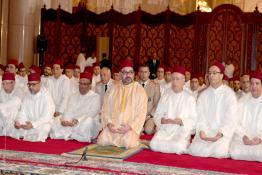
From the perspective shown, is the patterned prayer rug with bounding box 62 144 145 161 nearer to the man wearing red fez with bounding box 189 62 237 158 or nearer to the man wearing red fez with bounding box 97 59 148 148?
the man wearing red fez with bounding box 97 59 148 148

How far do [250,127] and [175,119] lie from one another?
114 cm

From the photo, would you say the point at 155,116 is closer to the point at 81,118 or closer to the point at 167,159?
the point at 167,159

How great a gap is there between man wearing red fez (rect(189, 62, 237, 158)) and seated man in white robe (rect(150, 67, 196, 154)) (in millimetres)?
143

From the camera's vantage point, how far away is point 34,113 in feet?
29.3

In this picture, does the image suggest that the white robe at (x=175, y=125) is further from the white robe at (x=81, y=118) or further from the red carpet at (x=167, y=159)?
the white robe at (x=81, y=118)

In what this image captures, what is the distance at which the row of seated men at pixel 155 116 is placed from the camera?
25.0 ft

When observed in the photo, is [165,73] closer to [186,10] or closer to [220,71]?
[220,71]

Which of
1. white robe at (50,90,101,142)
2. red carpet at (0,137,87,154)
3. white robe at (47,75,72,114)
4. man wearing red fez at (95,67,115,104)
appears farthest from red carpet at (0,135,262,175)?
white robe at (47,75,72,114)

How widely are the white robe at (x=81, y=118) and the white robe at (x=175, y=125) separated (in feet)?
4.47

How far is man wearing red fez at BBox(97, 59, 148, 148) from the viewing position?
8039 millimetres

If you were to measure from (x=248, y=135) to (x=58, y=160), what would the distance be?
2.87 meters

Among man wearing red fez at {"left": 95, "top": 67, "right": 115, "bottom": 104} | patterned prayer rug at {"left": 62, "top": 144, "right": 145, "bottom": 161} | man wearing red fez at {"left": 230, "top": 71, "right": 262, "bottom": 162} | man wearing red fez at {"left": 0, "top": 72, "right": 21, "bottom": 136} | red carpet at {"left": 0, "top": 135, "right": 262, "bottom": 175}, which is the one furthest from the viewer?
man wearing red fez at {"left": 95, "top": 67, "right": 115, "bottom": 104}

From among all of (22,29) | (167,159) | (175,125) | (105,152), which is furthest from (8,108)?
(22,29)

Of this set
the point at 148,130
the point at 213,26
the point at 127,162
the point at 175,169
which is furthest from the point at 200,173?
the point at 213,26
